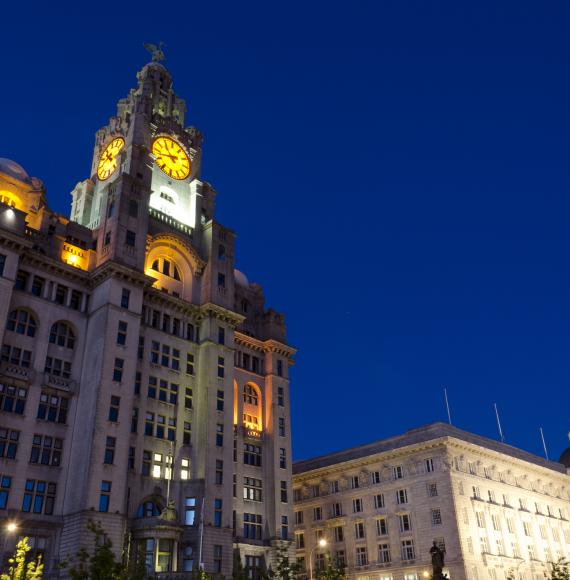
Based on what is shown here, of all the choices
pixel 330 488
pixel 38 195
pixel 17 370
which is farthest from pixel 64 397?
pixel 330 488

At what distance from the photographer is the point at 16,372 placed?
71438mm

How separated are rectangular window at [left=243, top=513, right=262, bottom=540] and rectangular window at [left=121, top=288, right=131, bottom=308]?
105 feet

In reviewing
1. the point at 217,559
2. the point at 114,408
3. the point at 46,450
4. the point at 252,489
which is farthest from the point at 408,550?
the point at 46,450

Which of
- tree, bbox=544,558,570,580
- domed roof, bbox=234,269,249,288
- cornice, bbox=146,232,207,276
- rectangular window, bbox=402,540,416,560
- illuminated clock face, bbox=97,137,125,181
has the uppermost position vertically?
illuminated clock face, bbox=97,137,125,181

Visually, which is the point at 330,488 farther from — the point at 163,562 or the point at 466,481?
the point at 163,562

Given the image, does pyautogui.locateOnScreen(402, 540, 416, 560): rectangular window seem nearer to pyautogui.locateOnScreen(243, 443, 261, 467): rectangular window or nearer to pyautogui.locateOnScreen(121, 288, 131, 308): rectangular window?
pyautogui.locateOnScreen(243, 443, 261, 467): rectangular window

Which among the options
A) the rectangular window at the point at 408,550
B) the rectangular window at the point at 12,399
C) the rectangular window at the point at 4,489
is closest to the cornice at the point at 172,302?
the rectangular window at the point at 12,399

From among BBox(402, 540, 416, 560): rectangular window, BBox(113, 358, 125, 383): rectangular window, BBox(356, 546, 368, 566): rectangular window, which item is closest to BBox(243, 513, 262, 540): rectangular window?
BBox(356, 546, 368, 566): rectangular window

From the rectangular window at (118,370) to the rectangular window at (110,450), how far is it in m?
6.83

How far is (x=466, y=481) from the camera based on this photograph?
322 ft

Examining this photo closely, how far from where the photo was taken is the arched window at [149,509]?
7575 cm

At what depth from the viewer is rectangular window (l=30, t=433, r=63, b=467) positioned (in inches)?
2785

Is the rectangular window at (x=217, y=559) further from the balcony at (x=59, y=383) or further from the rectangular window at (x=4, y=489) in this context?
the balcony at (x=59, y=383)

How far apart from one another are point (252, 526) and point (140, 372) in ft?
85.0
